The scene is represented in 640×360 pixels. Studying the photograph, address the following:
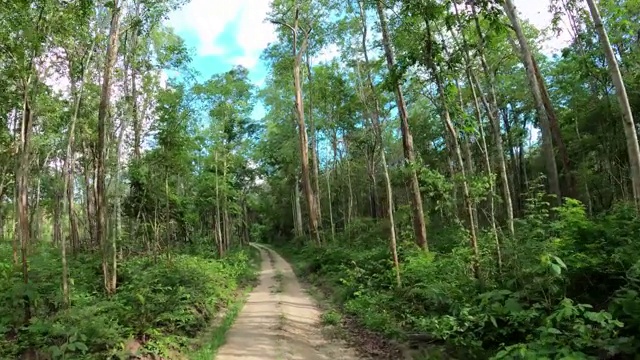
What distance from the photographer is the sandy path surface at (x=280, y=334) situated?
737 cm

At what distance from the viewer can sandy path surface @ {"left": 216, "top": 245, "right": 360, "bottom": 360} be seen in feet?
24.2

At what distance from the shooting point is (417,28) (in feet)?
31.5

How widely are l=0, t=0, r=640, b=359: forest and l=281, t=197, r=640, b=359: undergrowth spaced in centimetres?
3

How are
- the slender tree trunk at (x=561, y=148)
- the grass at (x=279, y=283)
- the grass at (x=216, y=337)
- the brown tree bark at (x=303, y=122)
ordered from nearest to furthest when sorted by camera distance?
the grass at (x=216, y=337)
the slender tree trunk at (x=561, y=148)
the grass at (x=279, y=283)
the brown tree bark at (x=303, y=122)

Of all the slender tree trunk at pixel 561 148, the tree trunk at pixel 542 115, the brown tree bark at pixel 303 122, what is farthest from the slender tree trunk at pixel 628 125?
the brown tree bark at pixel 303 122

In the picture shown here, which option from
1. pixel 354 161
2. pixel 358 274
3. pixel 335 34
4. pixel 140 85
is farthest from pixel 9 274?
pixel 354 161

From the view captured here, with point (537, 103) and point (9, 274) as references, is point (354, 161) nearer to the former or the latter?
point (537, 103)

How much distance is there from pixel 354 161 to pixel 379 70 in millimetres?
19002

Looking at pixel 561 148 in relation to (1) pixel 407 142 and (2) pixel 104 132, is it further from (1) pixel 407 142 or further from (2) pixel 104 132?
(2) pixel 104 132

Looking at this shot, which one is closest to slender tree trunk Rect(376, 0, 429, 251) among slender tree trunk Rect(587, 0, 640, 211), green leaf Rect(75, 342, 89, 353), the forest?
the forest

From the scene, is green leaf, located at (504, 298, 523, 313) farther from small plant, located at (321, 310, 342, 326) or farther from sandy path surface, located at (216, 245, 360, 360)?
small plant, located at (321, 310, 342, 326)

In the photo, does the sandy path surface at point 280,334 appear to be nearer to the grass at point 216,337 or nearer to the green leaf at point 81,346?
the grass at point 216,337

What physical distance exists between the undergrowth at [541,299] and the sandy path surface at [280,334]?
118 cm

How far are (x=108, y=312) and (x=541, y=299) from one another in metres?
7.34
